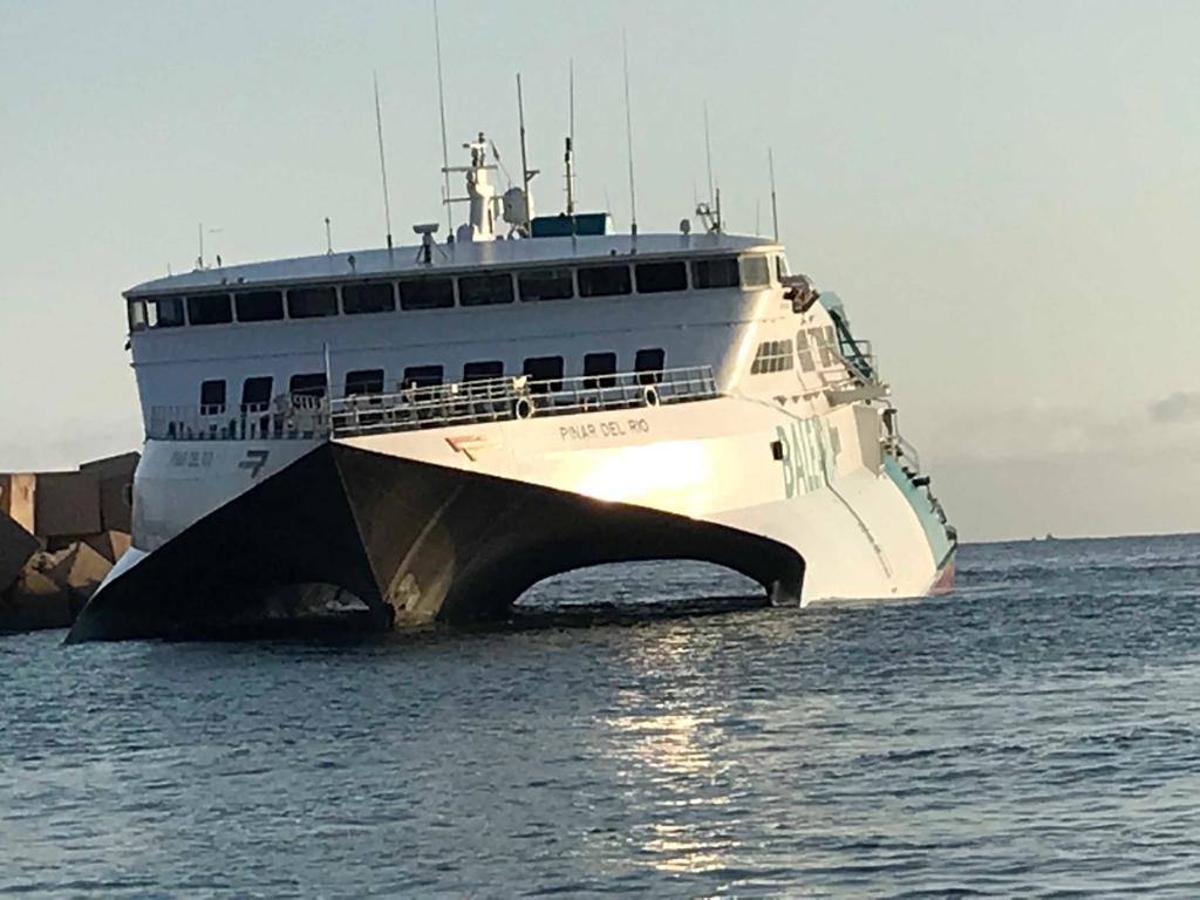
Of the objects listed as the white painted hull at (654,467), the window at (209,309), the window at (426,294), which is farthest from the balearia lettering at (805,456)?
the window at (209,309)

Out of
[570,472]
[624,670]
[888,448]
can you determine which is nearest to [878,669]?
[624,670]

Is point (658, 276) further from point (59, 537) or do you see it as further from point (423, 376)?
point (59, 537)

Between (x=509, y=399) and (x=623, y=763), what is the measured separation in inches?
588

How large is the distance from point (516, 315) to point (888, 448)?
15833 mm

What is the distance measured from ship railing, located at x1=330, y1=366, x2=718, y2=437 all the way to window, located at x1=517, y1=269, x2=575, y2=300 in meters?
1.45

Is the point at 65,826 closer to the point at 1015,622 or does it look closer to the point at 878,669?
the point at 878,669

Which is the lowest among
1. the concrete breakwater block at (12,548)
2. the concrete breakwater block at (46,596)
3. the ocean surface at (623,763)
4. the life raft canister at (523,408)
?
the ocean surface at (623,763)

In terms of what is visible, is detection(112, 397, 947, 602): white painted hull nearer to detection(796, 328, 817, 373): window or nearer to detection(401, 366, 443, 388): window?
detection(796, 328, 817, 373): window

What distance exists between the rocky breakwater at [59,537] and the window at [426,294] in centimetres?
2561

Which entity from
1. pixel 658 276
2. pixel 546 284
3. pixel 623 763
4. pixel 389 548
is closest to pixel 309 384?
pixel 546 284

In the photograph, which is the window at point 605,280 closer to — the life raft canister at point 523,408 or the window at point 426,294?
the window at point 426,294

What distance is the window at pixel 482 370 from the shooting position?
47906 mm

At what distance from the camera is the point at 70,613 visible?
238ft

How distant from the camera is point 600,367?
48156mm
